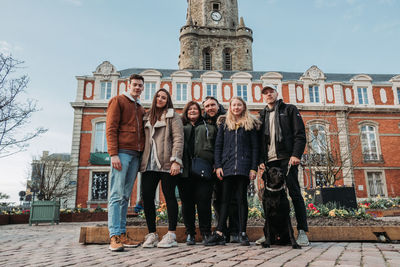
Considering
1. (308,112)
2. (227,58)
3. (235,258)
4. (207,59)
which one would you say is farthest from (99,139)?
(235,258)

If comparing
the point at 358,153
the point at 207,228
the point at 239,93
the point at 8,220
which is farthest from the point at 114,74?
the point at 207,228

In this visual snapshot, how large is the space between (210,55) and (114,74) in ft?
45.3

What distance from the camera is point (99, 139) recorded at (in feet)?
70.9

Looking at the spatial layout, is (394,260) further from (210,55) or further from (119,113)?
(210,55)

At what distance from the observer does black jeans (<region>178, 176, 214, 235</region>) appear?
4.32m

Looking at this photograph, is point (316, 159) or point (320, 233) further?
point (316, 159)

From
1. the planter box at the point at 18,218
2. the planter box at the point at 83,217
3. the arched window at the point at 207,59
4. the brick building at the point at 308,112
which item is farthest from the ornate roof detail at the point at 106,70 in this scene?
the arched window at the point at 207,59

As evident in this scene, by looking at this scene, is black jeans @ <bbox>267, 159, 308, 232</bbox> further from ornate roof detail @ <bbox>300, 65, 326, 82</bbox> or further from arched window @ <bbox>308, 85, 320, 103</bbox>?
ornate roof detail @ <bbox>300, 65, 326, 82</bbox>

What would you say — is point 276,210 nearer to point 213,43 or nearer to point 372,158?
point 372,158

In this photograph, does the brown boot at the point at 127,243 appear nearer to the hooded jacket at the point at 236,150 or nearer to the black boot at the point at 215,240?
the black boot at the point at 215,240

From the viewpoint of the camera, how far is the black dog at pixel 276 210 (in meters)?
3.84

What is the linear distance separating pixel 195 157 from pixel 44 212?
10.5 metres

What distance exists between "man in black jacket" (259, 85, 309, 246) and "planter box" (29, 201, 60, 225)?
10929mm

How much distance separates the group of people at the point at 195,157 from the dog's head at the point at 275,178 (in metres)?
0.32
